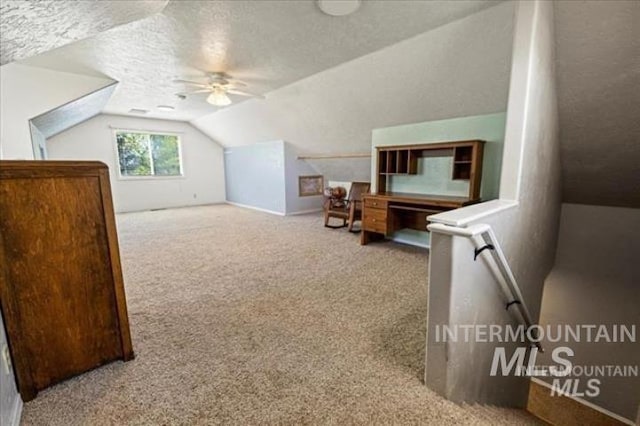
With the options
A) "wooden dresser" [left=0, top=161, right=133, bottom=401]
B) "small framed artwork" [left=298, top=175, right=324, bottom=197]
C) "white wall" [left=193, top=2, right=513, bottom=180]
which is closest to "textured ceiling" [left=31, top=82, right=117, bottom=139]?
"white wall" [left=193, top=2, right=513, bottom=180]

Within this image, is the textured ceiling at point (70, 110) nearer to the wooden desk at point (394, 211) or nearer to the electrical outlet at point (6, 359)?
the electrical outlet at point (6, 359)


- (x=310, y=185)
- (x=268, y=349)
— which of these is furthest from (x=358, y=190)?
(x=268, y=349)

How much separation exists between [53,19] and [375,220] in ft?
11.7

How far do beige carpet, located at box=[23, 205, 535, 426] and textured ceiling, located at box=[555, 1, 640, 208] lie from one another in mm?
1999

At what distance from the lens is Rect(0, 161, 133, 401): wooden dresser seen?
1.30 metres

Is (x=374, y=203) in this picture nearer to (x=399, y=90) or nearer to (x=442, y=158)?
(x=442, y=158)

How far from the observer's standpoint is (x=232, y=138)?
24.6ft

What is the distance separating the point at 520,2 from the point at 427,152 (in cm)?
218

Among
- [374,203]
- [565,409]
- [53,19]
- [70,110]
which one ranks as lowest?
[565,409]

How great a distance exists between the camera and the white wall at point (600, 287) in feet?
10.5

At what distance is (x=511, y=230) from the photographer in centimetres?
191

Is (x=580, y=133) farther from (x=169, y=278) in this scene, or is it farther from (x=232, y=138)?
(x=232, y=138)

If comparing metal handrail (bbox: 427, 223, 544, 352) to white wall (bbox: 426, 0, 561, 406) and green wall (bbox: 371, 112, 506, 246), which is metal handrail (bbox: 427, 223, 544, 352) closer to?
white wall (bbox: 426, 0, 561, 406)

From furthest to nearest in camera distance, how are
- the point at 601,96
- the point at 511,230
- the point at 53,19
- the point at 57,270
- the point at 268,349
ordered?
the point at 601,96 → the point at 511,230 → the point at 268,349 → the point at 53,19 → the point at 57,270
